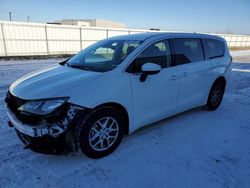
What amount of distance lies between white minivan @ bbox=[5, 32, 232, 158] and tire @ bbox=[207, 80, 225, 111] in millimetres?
377

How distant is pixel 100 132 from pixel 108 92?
58 centimetres

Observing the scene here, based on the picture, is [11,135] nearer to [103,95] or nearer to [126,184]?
[103,95]

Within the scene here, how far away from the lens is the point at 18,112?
2.92 meters

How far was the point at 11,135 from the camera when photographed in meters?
3.72

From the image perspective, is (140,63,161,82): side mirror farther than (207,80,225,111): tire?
No

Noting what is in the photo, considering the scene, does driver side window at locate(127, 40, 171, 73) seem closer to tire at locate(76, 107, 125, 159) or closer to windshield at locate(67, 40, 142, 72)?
windshield at locate(67, 40, 142, 72)

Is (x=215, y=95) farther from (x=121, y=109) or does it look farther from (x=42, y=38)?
(x=42, y=38)

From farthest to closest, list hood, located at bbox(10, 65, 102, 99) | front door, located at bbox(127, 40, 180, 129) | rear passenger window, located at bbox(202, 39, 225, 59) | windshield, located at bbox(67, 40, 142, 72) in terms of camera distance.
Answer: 1. rear passenger window, located at bbox(202, 39, 225, 59)
2. windshield, located at bbox(67, 40, 142, 72)
3. front door, located at bbox(127, 40, 180, 129)
4. hood, located at bbox(10, 65, 102, 99)

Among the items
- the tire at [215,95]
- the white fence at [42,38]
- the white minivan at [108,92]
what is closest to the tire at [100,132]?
the white minivan at [108,92]

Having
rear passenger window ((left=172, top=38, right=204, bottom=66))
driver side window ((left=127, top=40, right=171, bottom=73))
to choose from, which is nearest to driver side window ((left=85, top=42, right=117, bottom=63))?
driver side window ((left=127, top=40, right=171, bottom=73))

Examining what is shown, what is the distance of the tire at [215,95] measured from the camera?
16.6 feet

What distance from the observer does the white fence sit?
17305 millimetres

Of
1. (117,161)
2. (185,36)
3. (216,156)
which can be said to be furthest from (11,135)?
(185,36)

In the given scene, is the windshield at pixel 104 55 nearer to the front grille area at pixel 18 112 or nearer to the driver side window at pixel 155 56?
the driver side window at pixel 155 56
